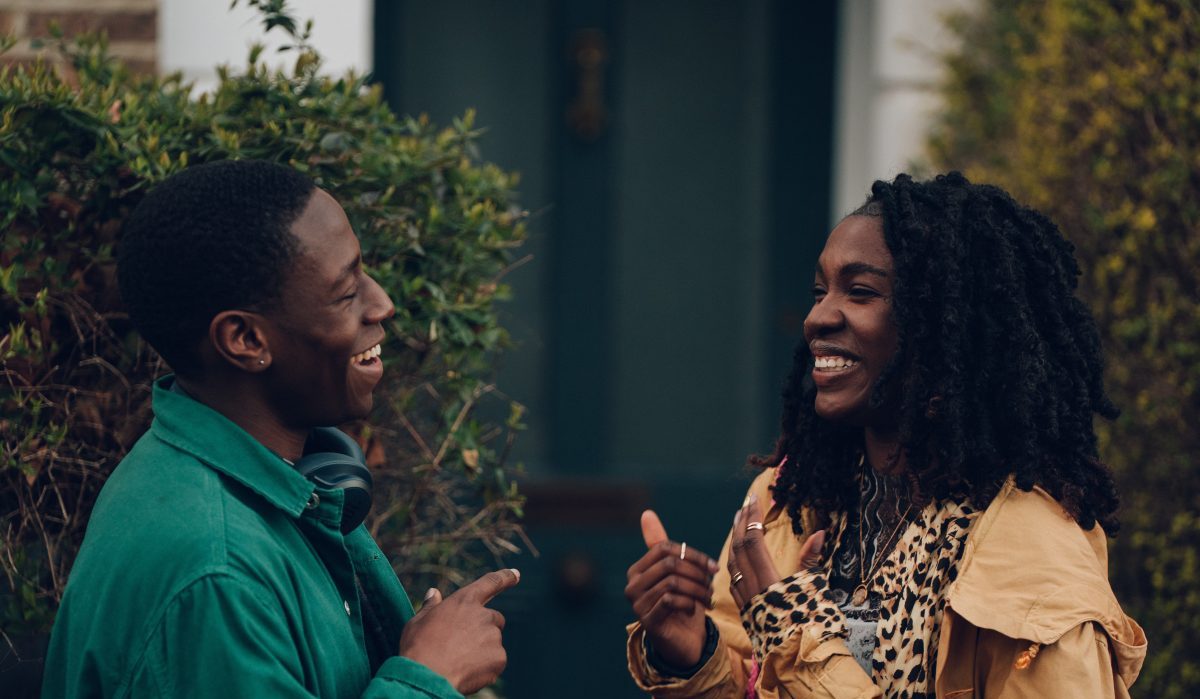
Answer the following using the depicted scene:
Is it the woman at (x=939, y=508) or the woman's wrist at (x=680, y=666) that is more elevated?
the woman at (x=939, y=508)

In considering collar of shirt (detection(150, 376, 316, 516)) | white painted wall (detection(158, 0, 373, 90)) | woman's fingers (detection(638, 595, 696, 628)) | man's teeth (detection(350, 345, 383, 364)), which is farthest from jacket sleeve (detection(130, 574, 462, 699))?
white painted wall (detection(158, 0, 373, 90))

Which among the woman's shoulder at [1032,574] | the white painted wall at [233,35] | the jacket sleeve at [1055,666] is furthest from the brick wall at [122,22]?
the jacket sleeve at [1055,666]

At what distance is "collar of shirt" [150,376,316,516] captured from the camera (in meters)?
2.04

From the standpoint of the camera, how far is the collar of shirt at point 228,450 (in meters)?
2.04

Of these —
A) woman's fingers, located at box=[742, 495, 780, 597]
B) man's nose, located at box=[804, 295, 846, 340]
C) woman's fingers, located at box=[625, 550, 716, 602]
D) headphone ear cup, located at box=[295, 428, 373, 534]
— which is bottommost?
woman's fingers, located at box=[625, 550, 716, 602]

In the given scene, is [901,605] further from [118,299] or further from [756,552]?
[118,299]

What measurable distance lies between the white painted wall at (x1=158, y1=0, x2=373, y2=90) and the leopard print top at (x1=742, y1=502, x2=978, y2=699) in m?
3.20

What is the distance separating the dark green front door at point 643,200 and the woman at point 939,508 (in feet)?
10.4

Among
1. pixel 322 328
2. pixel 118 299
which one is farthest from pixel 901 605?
pixel 118 299

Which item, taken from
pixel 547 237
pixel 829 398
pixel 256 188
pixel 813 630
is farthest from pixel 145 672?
pixel 547 237

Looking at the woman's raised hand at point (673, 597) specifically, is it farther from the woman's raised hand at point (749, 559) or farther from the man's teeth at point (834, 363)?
the man's teeth at point (834, 363)

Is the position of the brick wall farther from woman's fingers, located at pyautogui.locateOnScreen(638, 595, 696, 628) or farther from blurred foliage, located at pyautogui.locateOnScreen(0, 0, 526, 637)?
woman's fingers, located at pyautogui.locateOnScreen(638, 595, 696, 628)

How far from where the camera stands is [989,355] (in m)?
2.51

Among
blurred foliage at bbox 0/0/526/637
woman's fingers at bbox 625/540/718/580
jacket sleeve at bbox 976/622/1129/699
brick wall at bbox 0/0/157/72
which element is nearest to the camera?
jacket sleeve at bbox 976/622/1129/699
